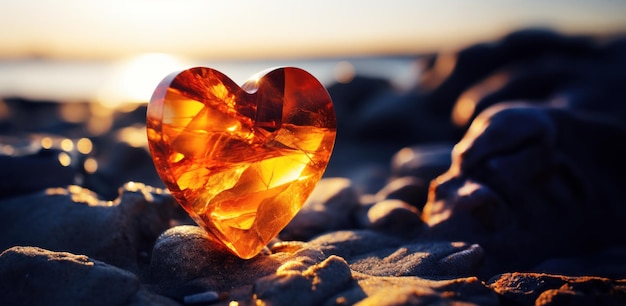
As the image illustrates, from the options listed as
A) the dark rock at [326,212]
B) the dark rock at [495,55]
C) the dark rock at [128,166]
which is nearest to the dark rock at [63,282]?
the dark rock at [326,212]

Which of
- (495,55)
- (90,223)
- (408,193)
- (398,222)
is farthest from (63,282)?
(495,55)

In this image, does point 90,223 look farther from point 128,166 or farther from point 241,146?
point 128,166

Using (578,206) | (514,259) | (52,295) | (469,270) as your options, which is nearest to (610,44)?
(578,206)

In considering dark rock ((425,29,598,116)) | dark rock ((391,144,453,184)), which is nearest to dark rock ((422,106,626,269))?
dark rock ((391,144,453,184))

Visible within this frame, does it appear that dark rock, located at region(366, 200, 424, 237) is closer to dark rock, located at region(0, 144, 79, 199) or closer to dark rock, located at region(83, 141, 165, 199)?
dark rock, located at region(0, 144, 79, 199)

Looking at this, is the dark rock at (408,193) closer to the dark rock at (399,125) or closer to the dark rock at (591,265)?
the dark rock at (591,265)

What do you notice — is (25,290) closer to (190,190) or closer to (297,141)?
(190,190)
